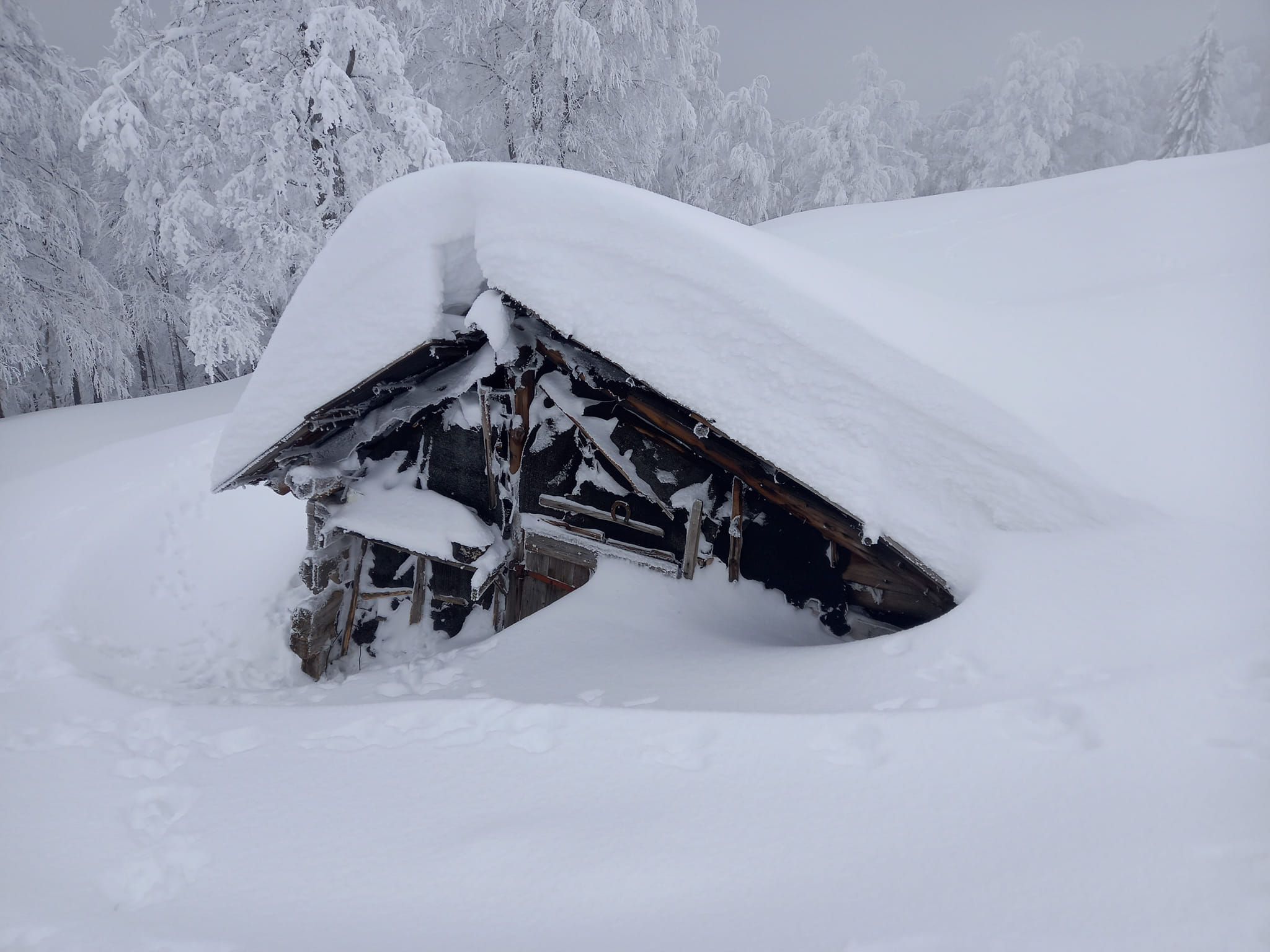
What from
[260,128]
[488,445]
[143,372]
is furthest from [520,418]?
[143,372]

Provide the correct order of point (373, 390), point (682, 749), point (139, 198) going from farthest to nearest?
1. point (139, 198)
2. point (373, 390)
3. point (682, 749)

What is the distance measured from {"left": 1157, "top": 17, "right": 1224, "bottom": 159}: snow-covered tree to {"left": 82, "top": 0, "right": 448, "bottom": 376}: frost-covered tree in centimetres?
2422

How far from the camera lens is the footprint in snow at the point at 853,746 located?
86.0 inches

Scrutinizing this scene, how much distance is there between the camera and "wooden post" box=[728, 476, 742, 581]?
4188mm

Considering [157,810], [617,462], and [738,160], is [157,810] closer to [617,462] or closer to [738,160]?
[617,462]

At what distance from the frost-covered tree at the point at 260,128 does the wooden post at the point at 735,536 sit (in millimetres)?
8423

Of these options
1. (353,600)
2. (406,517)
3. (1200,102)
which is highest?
(1200,102)

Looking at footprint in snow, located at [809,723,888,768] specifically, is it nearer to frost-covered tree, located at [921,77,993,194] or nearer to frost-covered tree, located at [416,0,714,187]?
frost-covered tree, located at [416,0,714,187]

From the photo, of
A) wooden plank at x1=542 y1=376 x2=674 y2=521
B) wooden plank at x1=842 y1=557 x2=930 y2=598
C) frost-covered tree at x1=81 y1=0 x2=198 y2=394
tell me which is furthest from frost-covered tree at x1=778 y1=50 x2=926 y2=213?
wooden plank at x1=842 y1=557 x2=930 y2=598

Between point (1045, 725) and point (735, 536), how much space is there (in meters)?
2.26

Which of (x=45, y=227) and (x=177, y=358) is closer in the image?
(x=45, y=227)

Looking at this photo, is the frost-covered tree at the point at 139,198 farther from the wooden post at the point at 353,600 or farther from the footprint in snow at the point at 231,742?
the footprint in snow at the point at 231,742

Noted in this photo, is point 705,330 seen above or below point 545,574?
above

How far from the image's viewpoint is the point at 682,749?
2459 mm
